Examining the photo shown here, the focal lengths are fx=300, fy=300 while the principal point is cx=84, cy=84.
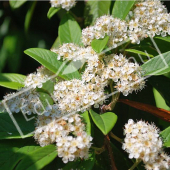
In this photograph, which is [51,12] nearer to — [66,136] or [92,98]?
[92,98]

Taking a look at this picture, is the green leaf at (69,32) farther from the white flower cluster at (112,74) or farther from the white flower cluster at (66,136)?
the white flower cluster at (66,136)

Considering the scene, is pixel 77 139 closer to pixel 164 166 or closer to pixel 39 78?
pixel 164 166

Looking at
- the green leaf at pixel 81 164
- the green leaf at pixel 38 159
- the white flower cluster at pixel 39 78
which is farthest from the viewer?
the white flower cluster at pixel 39 78

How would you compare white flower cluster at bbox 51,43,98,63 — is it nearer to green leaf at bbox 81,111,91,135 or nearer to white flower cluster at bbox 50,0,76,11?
green leaf at bbox 81,111,91,135

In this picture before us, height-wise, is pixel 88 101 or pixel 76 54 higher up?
pixel 76 54

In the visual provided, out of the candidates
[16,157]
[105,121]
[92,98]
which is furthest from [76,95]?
[16,157]

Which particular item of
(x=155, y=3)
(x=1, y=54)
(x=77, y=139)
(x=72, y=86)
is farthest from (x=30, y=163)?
(x=1, y=54)

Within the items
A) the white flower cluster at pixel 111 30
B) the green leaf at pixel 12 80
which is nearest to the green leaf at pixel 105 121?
the white flower cluster at pixel 111 30
